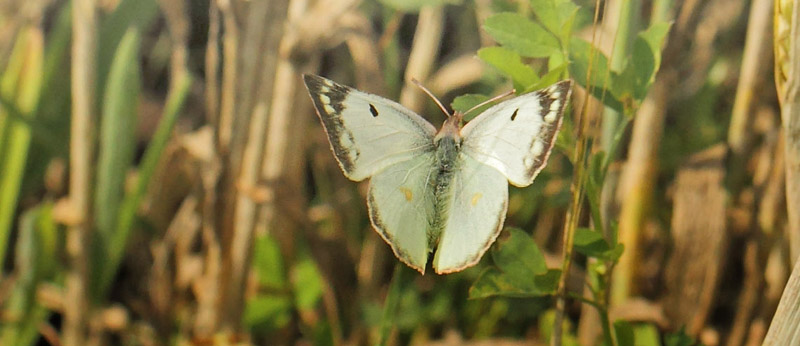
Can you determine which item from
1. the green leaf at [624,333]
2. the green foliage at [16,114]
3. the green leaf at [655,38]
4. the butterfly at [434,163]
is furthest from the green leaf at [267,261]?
the green leaf at [655,38]

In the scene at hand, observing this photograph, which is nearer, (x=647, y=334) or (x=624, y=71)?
(x=624, y=71)

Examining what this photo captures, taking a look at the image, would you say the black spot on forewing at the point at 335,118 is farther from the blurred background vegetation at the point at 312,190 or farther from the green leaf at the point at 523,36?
the blurred background vegetation at the point at 312,190

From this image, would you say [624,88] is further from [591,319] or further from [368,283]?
[368,283]

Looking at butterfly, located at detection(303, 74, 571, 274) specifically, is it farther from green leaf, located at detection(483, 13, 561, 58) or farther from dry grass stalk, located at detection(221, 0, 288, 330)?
dry grass stalk, located at detection(221, 0, 288, 330)

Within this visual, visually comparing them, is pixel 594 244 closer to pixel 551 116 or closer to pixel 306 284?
pixel 551 116

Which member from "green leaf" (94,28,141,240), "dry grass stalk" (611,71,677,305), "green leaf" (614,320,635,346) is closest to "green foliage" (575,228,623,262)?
"green leaf" (614,320,635,346)

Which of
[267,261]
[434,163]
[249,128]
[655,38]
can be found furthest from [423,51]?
[655,38]

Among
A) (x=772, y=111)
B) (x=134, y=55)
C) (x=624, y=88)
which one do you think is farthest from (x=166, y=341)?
(x=772, y=111)
